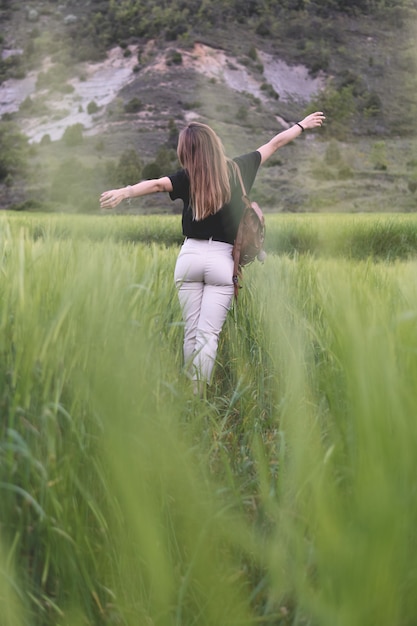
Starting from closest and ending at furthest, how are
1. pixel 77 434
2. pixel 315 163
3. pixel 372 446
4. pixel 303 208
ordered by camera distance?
1. pixel 372 446
2. pixel 77 434
3. pixel 303 208
4. pixel 315 163

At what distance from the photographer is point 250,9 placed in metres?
50.6

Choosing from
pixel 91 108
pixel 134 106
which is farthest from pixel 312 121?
pixel 91 108

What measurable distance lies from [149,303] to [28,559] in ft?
1.93

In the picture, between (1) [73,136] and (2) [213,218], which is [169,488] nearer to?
(2) [213,218]

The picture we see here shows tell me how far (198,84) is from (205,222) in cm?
4731

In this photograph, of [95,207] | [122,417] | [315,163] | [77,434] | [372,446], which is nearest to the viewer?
[372,446]

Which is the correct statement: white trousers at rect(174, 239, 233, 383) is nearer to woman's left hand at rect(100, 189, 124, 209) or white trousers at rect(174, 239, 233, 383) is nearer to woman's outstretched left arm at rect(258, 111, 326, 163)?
woman's left hand at rect(100, 189, 124, 209)

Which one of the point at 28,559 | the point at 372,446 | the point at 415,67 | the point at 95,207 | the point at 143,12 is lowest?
the point at 95,207

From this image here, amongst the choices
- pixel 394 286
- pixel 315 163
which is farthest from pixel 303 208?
pixel 394 286

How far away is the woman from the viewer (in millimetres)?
→ 2482

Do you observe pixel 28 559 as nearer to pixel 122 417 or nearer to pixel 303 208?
pixel 122 417

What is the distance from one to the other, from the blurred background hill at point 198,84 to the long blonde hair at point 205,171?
3517cm

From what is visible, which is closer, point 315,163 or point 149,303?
point 149,303

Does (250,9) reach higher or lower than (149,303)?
higher
